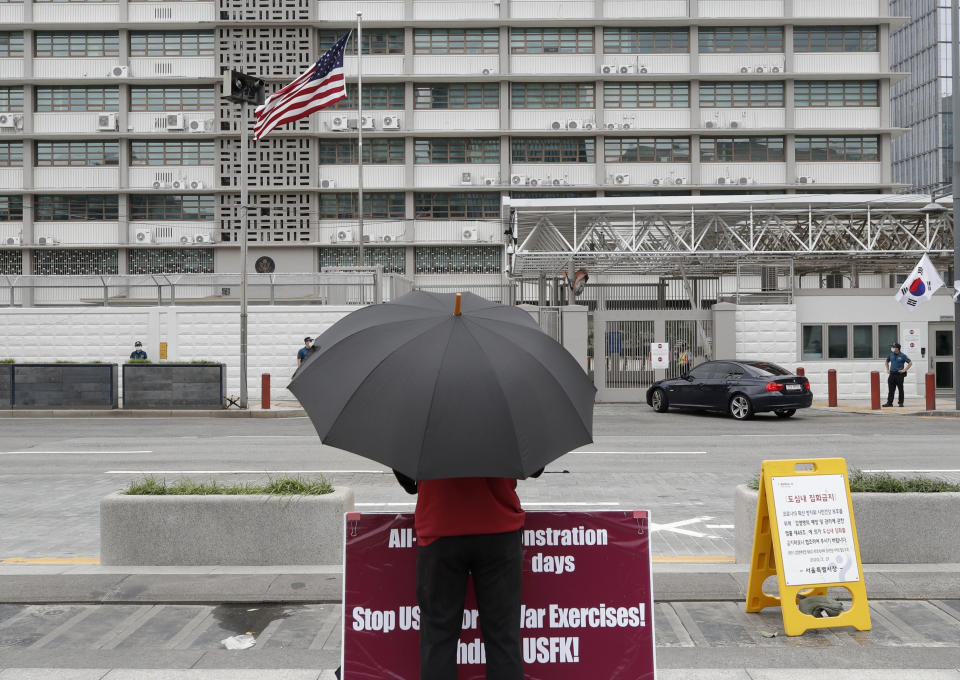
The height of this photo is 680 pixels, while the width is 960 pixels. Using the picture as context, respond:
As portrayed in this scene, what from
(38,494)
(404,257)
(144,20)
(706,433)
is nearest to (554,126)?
(404,257)

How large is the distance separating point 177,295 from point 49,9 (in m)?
25.4

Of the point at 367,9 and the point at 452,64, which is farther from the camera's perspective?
the point at 452,64

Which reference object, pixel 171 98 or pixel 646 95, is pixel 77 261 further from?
pixel 646 95

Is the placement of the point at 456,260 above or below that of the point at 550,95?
below

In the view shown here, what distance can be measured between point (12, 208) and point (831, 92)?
4061cm

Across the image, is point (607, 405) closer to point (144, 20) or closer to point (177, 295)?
point (177, 295)

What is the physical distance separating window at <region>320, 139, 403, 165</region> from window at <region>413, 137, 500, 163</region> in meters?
1.02

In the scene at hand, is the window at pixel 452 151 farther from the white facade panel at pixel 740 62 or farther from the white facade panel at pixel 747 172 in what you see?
the white facade panel at pixel 740 62

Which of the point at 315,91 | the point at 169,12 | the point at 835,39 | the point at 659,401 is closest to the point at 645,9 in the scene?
the point at 835,39

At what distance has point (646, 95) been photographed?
1780 inches

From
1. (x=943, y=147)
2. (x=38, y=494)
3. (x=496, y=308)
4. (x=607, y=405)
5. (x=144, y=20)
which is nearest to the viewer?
(x=496, y=308)

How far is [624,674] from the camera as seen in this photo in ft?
14.4

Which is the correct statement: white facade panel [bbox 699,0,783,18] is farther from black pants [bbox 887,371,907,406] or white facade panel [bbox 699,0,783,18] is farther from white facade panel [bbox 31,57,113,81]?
white facade panel [bbox 31,57,113,81]

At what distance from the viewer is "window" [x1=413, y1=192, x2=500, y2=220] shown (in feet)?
149
